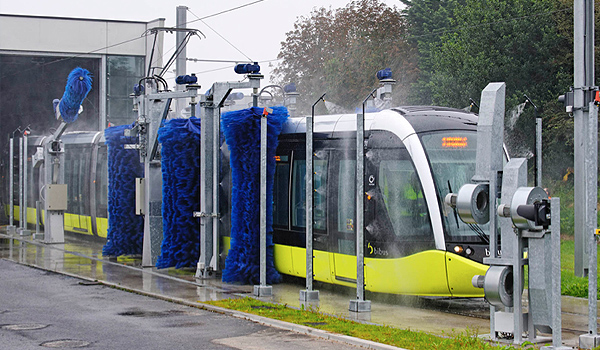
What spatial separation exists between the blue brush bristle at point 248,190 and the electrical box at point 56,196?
9745 mm

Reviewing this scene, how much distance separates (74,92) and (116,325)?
41.2 ft

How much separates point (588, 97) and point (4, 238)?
58.7 feet

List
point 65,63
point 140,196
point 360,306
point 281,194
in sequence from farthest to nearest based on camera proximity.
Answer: point 65,63
point 140,196
point 281,194
point 360,306

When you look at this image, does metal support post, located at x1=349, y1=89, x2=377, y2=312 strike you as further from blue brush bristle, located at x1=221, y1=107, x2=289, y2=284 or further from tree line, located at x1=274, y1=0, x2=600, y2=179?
tree line, located at x1=274, y1=0, x2=600, y2=179

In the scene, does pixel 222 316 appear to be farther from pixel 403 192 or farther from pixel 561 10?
pixel 561 10

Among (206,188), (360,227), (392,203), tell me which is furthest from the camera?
(206,188)

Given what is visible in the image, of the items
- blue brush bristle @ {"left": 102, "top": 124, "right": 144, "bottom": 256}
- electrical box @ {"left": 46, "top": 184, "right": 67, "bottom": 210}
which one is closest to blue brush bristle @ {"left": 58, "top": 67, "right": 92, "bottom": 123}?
electrical box @ {"left": 46, "top": 184, "right": 67, "bottom": 210}

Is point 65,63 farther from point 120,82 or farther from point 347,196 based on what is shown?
point 347,196

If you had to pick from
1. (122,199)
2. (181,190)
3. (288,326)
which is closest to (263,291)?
(288,326)

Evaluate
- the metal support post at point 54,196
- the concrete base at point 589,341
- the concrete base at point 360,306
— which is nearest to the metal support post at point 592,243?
the concrete base at point 589,341

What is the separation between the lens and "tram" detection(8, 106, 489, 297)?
12.2m

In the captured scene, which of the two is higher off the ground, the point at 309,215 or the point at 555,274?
the point at 309,215

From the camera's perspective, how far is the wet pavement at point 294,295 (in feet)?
37.3

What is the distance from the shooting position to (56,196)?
77.6ft
